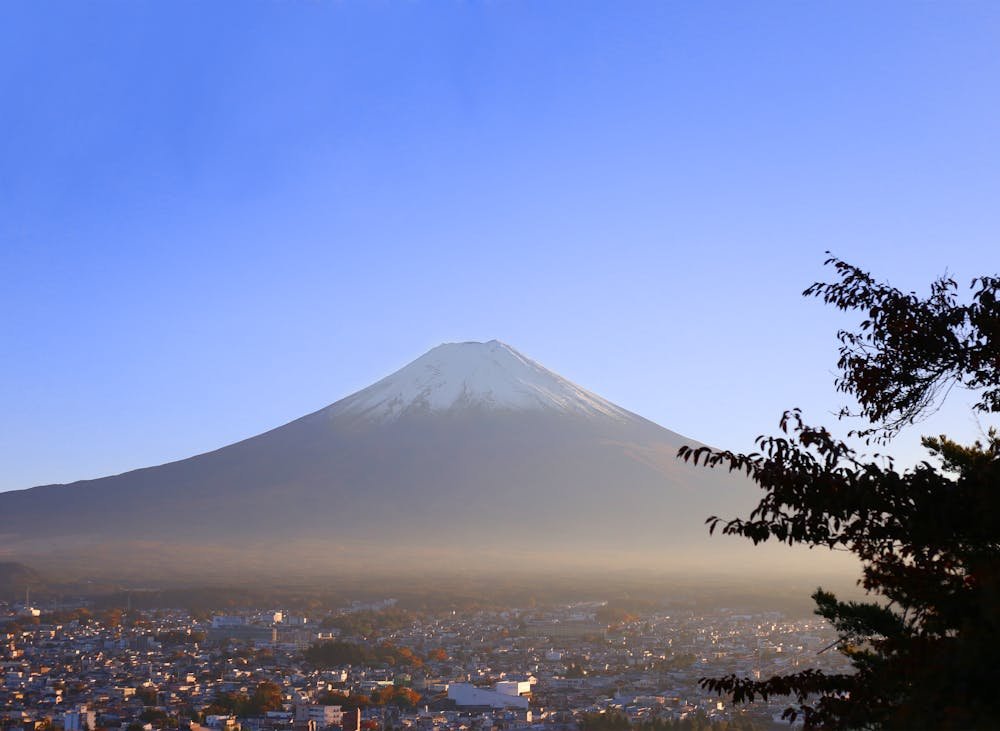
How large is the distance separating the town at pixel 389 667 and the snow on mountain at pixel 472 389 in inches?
2174

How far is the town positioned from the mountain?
26.2m

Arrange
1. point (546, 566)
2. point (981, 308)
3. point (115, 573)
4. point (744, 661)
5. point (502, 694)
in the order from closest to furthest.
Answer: point (981, 308), point (502, 694), point (744, 661), point (115, 573), point (546, 566)

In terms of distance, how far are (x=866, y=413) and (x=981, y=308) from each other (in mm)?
1197

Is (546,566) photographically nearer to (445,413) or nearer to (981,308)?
(445,413)

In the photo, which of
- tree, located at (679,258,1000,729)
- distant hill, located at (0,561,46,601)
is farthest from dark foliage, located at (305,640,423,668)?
distant hill, located at (0,561,46,601)

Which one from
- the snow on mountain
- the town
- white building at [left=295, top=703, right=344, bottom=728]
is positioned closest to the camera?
white building at [left=295, top=703, right=344, bottom=728]

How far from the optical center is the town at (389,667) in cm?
2419

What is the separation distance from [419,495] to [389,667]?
60.5m

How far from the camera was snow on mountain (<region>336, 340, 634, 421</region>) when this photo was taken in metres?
109

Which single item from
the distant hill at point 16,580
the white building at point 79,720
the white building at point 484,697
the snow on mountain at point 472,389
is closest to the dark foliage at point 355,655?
the white building at point 484,697

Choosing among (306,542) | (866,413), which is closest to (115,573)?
(306,542)

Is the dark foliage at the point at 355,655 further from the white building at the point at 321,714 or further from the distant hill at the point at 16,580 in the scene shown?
the distant hill at the point at 16,580

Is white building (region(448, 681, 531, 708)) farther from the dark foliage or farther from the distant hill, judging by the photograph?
the distant hill

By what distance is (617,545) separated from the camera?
88.8 meters
